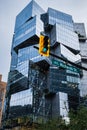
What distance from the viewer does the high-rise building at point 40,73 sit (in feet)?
298

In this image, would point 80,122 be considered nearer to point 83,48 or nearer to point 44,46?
point 44,46

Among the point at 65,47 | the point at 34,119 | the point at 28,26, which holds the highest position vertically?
the point at 28,26

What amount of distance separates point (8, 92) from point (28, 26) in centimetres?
3943

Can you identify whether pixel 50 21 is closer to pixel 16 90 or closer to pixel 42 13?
pixel 42 13

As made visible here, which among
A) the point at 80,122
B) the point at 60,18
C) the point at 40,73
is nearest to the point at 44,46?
the point at 80,122

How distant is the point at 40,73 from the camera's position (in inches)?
4045

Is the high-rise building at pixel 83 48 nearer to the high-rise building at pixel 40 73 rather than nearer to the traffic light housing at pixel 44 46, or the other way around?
the high-rise building at pixel 40 73

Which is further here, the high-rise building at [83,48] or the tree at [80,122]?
the high-rise building at [83,48]

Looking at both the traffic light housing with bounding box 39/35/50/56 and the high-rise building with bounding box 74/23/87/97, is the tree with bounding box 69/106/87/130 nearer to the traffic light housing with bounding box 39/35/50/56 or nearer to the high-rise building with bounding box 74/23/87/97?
the traffic light housing with bounding box 39/35/50/56

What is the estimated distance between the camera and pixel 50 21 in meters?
126

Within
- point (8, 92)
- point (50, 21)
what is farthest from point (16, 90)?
point (50, 21)

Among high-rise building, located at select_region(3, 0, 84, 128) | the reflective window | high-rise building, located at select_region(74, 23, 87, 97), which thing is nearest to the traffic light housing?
high-rise building, located at select_region(3, 0, 84, 128)

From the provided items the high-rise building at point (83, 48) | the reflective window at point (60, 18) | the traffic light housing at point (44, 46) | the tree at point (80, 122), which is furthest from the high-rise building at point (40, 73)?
the traffic light housing at point (44, 46)

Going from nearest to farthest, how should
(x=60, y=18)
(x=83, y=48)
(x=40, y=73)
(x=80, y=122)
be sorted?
(x=80, y=122), (x=40, y=73), (x=60, y=18), (x=83, y=48)
